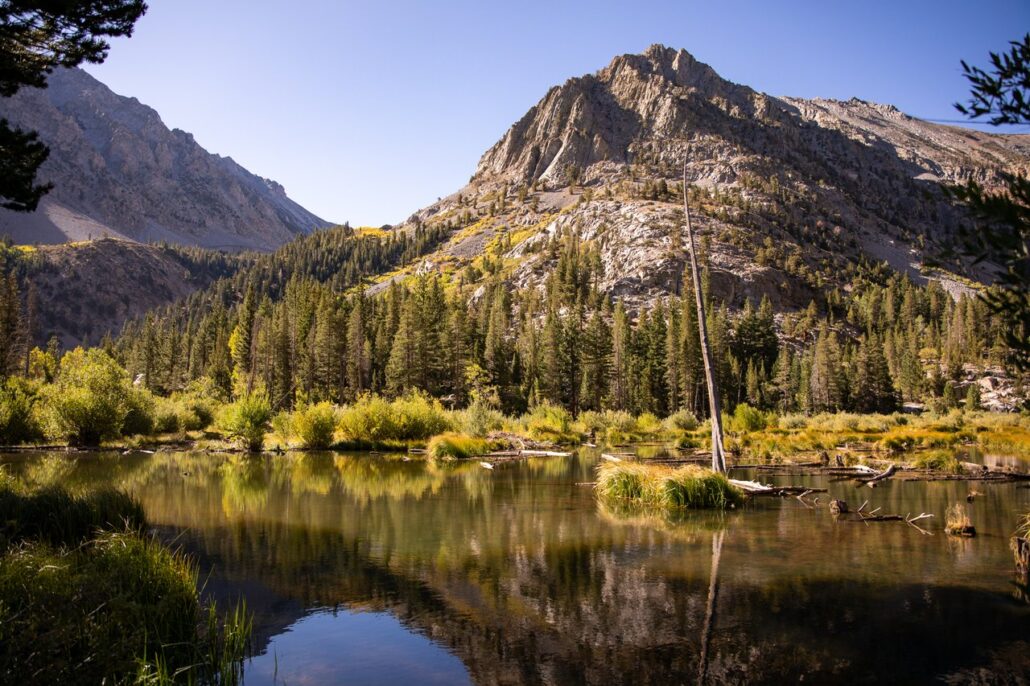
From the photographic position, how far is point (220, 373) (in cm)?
10225

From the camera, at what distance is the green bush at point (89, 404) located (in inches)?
1697

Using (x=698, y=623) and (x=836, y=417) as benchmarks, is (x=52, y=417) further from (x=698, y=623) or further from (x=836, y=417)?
(x=836, y=417)

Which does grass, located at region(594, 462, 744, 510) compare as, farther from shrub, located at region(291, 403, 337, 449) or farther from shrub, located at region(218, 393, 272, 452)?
shrub, located at region(218, 393, 272, 452)

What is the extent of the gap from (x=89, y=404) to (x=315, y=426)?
14.8 metres

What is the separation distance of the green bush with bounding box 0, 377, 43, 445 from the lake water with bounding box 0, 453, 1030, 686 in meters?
26.5

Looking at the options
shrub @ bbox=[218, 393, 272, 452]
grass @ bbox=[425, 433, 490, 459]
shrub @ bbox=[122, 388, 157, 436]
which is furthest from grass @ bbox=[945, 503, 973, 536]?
shrub @ bbox=[122, 388, 157, 436]

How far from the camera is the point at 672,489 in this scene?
872 inches

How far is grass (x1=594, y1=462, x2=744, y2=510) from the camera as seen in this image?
2205cm

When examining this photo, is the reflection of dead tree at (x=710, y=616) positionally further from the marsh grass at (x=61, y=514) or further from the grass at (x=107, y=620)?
the marsh grass at (x=61, y=514)

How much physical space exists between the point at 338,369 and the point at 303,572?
76194mm

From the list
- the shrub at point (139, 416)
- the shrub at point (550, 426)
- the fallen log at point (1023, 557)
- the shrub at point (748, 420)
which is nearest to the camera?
the fallen log at point (1023, 557)

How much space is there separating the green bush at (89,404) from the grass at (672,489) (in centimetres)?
3763

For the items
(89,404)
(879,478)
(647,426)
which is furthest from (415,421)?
(879,478)

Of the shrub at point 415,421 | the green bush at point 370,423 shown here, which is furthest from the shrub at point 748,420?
the green bush at point 370,423
